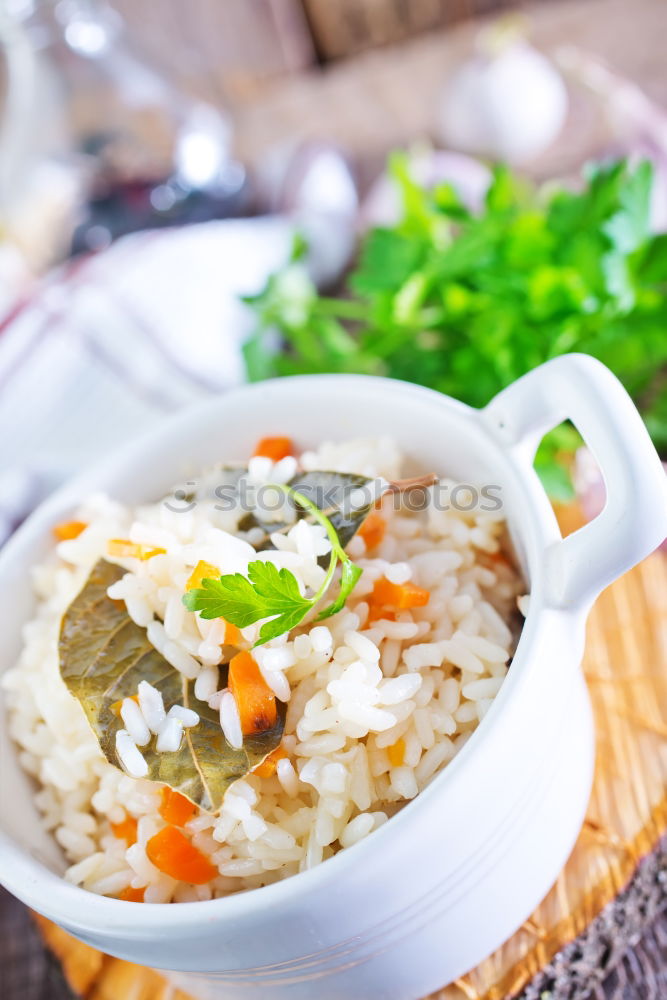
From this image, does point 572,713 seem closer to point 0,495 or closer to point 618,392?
point 618,392

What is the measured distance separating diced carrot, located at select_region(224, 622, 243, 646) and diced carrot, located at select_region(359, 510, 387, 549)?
234 millimetres

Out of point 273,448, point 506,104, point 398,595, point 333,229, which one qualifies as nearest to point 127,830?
point 398,595

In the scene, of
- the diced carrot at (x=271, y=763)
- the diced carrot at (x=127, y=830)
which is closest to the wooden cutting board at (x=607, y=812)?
the diced carrot at (x=127, y=830)

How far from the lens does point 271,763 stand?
1006mm

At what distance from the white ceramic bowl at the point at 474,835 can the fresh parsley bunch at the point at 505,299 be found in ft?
1.68

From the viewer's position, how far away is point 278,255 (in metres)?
2.49

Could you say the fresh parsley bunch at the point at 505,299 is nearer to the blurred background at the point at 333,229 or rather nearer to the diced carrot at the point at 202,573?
the blurred background at the point at 333,229

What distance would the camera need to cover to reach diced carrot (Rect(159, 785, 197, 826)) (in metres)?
1.03

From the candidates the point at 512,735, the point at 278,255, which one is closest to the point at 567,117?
the point at 278,255

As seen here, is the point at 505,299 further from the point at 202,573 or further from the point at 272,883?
the point at 272,883

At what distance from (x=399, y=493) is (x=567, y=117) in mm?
2004

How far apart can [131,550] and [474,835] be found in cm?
58

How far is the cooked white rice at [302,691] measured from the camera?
0.97 meters

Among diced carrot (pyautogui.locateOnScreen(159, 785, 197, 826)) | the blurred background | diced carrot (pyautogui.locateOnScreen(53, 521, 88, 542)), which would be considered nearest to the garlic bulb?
the blurred background
